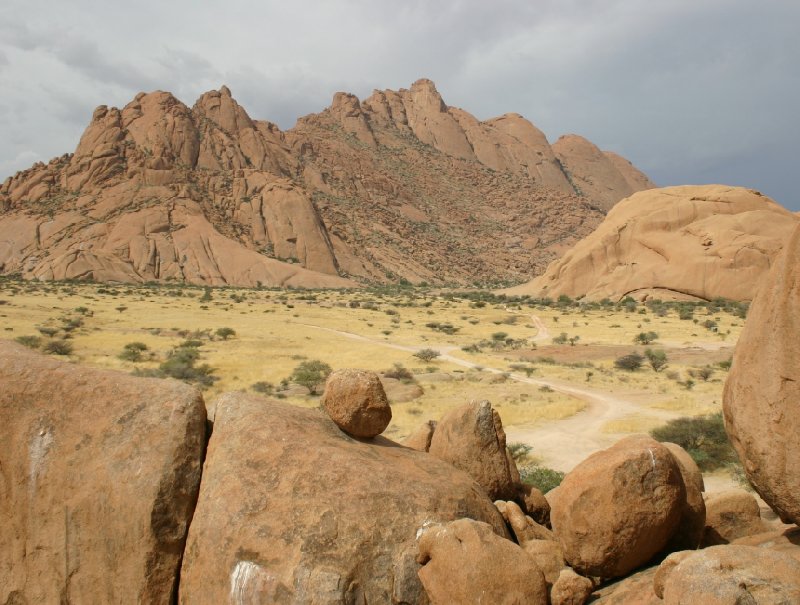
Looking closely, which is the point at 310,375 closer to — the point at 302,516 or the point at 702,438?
the point at 702,438

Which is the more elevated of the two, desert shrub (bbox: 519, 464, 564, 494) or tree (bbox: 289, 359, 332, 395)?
desert shrub (bbox: 519, 464, 564, 494)

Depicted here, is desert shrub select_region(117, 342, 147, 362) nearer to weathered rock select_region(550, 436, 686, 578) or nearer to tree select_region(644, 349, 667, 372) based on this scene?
tree select_region(644, 349, 667, 372)

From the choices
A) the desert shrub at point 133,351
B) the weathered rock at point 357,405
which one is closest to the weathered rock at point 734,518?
the weathered rock at point 357,405

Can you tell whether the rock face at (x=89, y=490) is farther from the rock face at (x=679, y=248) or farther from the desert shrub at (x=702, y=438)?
the rock face at (x=679, y=248)

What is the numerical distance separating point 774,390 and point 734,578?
1.79 meters

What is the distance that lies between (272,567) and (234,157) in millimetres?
126652

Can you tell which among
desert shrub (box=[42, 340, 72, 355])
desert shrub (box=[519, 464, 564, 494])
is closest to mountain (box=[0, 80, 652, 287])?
desert shrub (box=[42, 340, 72, 355])

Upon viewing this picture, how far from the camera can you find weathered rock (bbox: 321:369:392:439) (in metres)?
6.04

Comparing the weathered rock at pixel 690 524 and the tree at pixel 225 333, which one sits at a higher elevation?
the weathered rock at pixel 690 524

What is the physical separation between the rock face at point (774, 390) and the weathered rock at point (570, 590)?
1.80 meters

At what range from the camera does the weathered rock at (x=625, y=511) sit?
17.6ft

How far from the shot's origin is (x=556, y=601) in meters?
5.06

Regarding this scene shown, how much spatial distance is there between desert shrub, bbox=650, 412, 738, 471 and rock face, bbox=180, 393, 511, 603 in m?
10.8

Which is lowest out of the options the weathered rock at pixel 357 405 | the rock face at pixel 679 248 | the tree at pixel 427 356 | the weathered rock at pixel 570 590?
the tree at pixel 427 356
